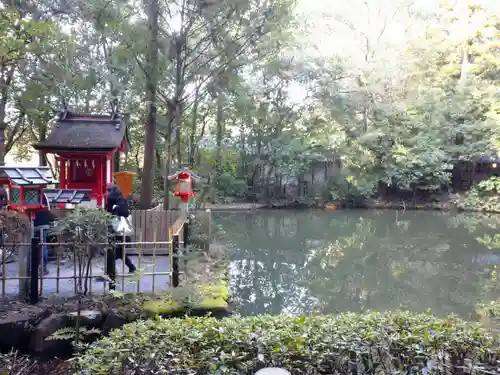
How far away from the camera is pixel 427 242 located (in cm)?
1322

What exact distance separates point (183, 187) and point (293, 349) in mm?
6011

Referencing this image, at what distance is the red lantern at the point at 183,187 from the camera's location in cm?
866

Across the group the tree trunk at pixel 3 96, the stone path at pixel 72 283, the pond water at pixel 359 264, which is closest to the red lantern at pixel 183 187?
the pond water at pixel 359 264

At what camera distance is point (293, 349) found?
9.89ft

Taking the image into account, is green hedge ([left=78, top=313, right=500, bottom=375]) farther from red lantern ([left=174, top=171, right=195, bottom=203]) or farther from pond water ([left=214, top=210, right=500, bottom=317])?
red lantern ([left=174, top=171, right=195, bottom=203])

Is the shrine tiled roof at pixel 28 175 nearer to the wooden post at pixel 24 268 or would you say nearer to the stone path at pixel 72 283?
the wooden post at pixel 24 268

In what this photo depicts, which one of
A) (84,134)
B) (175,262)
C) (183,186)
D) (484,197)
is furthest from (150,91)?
(484,197)

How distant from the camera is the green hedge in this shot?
9.50 feet

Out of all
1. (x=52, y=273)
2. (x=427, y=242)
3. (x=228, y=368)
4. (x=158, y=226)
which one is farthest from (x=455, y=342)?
(x=427, y=242)

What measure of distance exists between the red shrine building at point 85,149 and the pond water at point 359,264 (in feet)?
11.5

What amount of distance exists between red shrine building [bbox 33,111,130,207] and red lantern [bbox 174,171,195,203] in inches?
54.7

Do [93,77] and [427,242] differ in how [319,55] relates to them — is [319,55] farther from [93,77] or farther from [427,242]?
[93,77]

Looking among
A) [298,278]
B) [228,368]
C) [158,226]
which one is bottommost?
[298,278]

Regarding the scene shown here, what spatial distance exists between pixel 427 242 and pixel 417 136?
9.64 m
